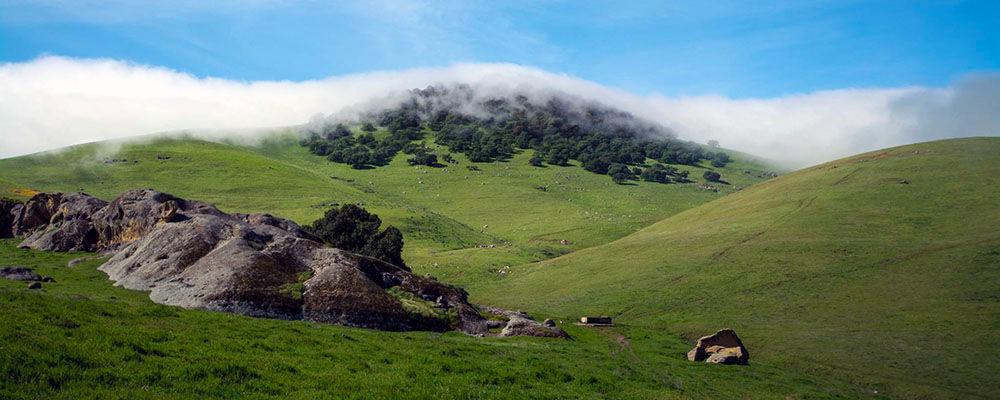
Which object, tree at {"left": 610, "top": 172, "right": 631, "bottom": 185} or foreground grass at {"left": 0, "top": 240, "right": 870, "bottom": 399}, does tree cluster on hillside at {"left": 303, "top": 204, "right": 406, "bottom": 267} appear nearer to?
foreground grass at {"left": 0, "top": 240, "right": 870, "bottom": 399}

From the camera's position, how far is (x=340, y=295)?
3284 centimetres

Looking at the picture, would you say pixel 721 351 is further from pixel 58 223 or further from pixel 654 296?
pixel 58 223

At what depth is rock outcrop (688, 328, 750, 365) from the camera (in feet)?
124

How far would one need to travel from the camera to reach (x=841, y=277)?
5947 centimetres

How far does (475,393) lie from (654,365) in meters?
23.2

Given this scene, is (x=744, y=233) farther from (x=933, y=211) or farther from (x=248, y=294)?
(x=248, y=294)

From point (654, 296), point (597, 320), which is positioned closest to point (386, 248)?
point (597, 320)

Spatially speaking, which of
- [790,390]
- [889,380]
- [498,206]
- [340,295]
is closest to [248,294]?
[340,295]

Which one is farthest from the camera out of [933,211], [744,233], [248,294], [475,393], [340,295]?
[744,233]

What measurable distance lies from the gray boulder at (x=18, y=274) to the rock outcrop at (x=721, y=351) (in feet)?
149

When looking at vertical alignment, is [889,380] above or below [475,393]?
below

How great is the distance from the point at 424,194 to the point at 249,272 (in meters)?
136

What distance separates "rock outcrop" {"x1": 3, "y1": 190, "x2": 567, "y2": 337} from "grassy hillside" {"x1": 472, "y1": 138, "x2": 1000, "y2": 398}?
79.6 feet

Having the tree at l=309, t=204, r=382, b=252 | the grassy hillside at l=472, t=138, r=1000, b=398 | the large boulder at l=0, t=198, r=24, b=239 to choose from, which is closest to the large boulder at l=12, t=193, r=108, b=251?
the large boulder at l=0, t=198, r=24, b=239
